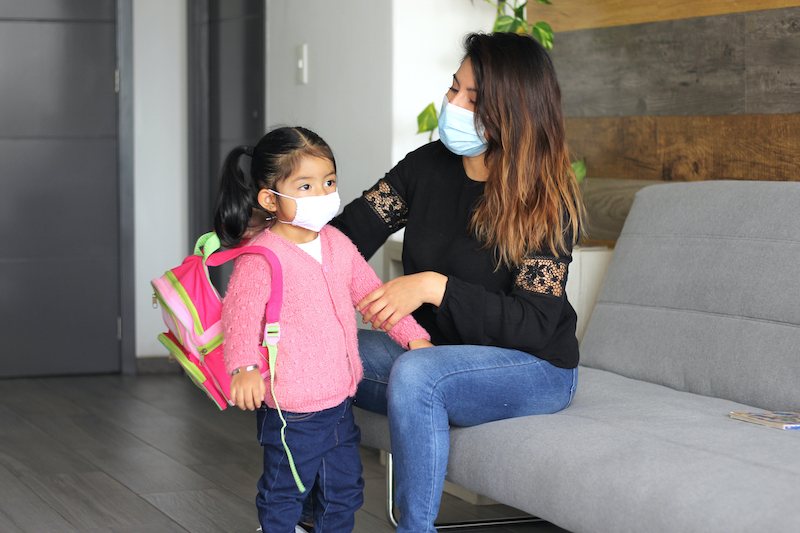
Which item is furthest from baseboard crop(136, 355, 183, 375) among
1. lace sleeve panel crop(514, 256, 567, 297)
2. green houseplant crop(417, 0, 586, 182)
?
lace sleeve panel crop(514, 256, 567, 297)

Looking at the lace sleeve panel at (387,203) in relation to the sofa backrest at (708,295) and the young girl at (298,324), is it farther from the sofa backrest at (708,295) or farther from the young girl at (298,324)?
the sofa backrest at (708,295)

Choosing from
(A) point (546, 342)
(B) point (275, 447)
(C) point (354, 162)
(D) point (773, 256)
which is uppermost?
→ (C) point (354, 162)

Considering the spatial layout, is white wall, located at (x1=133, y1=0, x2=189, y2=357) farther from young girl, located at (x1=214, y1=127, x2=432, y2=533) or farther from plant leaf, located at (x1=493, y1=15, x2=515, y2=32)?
young girl, located at (x1=214, y1=127, x2=432, y2=533)

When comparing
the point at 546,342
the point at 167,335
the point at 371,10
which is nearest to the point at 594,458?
the point at 546,342

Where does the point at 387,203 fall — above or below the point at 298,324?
above

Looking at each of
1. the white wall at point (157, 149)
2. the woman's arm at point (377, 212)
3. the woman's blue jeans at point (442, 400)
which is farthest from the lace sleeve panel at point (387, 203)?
the white wall at point (157, 149)

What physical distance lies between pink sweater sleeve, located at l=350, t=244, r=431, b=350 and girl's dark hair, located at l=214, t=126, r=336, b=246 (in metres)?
0.19

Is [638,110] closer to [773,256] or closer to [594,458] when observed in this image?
[773,256]

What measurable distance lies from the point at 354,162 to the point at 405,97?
0.30m

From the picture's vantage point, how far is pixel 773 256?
5.74ft

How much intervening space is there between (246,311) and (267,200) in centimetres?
22

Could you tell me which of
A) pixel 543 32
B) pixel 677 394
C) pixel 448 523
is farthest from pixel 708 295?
pixel 543 32

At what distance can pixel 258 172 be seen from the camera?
156cm

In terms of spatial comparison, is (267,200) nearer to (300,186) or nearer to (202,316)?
(300,186)
